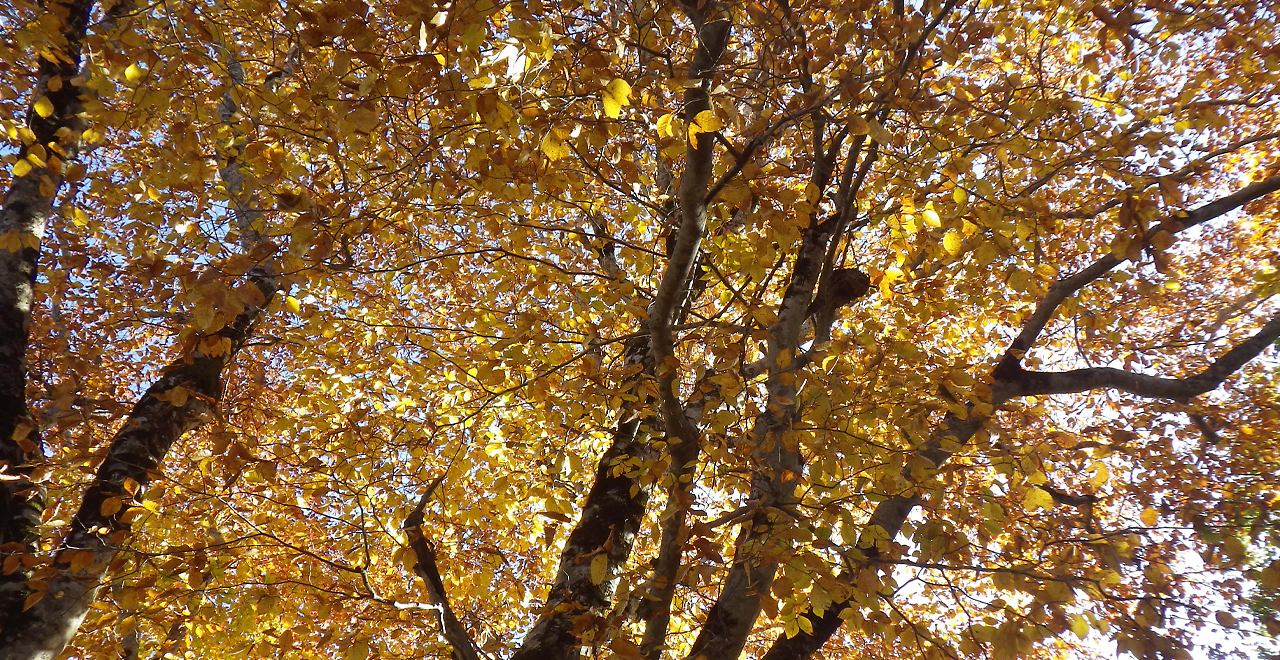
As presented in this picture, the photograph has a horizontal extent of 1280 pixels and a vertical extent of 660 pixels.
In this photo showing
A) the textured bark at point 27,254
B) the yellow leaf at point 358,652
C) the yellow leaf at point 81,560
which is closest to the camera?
the yellow leaf at point 358,652

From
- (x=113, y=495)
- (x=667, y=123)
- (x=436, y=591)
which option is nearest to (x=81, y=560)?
(x=113, y=495)

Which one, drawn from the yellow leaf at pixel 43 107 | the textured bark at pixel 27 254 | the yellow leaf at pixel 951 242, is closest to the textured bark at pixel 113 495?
the textured bark at pixel 27 254

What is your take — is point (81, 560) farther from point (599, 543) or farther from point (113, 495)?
point (599, 543)

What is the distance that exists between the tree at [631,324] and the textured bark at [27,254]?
3cm

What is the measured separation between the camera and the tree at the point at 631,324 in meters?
3.52

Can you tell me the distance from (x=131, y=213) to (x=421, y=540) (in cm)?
343

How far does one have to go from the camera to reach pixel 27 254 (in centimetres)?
512

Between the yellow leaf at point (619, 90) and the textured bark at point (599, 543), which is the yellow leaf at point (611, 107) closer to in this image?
the yellow leaf at point (619, 90)

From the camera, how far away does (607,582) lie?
4.84 metres

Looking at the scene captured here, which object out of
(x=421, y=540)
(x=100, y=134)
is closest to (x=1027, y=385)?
(x=421, y=540)

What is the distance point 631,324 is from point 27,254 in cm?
550

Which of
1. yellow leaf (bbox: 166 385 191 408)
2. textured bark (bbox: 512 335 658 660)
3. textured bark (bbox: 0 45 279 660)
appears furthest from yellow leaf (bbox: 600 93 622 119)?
yellow leaf (bbox: 166 385 191 408)

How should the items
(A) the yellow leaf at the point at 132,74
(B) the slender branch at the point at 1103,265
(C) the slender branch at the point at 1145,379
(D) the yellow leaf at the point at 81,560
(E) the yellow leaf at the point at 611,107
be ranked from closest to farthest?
(E) the yellow leaf at the point at 611,107 → (D) the yellow leaf at the point at 81,560 → (A) the yellow leaf at the point at 132,74 → (B) the slender branch at the point at 1103,265 → (C) the slender branch at the point at 1145,379

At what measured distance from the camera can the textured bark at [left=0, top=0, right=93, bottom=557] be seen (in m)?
4.45
